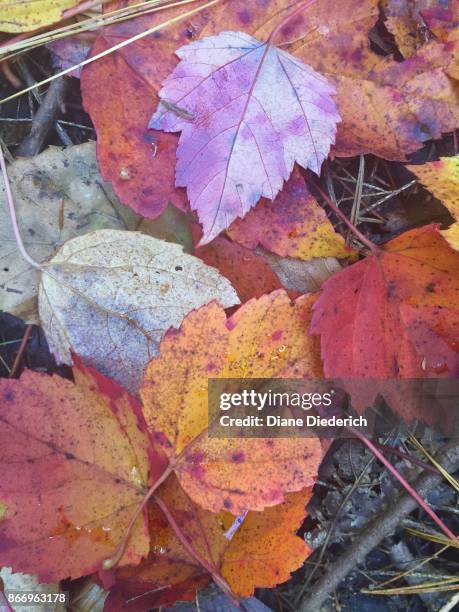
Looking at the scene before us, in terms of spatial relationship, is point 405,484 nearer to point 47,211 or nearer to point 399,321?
point 399,321

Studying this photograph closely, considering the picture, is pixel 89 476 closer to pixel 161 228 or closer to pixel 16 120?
pixel 161 228

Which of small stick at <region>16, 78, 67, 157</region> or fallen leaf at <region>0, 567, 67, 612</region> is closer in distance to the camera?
fallen leaf at <region>0, 567, 67, 612</region>

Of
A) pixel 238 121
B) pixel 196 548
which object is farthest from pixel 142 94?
pixel 196 548

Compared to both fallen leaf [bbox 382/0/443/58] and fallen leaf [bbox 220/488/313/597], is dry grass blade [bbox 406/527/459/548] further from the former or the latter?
fallen leaf [bbox 382/0/443/58]

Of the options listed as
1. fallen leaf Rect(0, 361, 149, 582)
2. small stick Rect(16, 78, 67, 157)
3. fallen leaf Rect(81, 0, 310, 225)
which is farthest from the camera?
small stick Rect(16, 78, 67, 157)

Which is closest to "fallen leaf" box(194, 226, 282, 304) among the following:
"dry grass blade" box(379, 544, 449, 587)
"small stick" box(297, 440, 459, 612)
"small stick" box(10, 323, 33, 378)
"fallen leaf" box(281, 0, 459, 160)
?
"fallen leaf" box(281, 0, 459, 160)

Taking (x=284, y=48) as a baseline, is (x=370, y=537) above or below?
below
